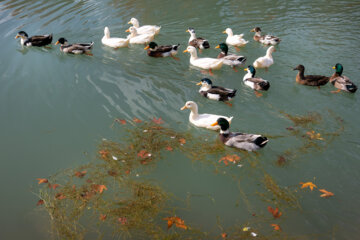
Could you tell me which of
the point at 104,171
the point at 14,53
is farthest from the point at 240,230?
the point at 14,53

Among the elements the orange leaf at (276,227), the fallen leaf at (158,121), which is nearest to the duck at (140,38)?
the fallen leaf at (158,121)

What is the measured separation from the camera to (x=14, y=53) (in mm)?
12492

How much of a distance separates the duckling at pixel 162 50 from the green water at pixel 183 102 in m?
0.26

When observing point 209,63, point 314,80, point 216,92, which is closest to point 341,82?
point 314,80

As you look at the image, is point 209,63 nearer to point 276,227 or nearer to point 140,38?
point 140,38

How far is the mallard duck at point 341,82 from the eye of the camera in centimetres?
880

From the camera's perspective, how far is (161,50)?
11180 millimetres

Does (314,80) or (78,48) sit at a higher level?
(78,48)

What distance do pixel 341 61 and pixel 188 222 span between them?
830cm

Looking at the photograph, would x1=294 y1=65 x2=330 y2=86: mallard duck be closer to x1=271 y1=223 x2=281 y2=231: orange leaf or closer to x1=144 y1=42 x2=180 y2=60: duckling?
x1=144 y1=42 x2=180 y2=60: duckling

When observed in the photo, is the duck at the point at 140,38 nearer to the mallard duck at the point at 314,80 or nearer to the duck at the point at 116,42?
the duck at the point at 116,42

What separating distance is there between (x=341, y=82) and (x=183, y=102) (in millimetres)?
4673

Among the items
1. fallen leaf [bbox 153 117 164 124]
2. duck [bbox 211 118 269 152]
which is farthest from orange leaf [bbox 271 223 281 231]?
fallen leaf [bbox 153 117 164 124]

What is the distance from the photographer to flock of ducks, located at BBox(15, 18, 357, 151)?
699cm
